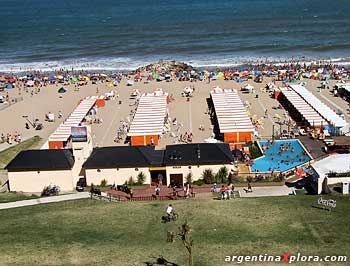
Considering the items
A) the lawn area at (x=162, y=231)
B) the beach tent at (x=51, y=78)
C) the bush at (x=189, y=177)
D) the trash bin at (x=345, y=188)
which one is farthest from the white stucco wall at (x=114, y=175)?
the beach tent at (x=51, y=78)

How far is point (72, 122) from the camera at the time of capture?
1587 inches

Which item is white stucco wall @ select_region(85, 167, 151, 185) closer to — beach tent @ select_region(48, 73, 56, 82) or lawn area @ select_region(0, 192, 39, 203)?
lawn area @ select_region(0, 192, 39, 203)

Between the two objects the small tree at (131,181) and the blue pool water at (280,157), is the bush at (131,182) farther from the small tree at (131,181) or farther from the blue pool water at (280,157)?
the blue pool water at (280,157)

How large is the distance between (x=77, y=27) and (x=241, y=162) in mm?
94505

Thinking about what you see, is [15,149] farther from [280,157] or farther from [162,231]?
[162,231]

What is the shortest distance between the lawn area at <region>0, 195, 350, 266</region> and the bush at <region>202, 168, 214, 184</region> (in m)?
4.02

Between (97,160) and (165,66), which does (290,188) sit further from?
(165,66)

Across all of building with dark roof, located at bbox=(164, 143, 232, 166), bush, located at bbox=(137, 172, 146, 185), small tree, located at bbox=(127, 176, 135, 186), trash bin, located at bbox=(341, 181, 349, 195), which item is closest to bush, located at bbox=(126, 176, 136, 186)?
small tree, located at bbox=(127, 176, 135, 186)

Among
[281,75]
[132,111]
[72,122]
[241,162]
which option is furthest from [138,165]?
[281,75]

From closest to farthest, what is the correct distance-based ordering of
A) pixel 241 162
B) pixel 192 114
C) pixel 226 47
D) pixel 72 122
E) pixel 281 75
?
1. pixel 241 162
2. pixel 72 122
3. pixel 192 114
4. pixel 281 75
5. pixel 226 47

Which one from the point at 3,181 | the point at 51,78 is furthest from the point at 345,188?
the point at 51,78

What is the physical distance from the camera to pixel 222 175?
94.3 ft

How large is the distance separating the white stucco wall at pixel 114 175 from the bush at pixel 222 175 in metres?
3.49

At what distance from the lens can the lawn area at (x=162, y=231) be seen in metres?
18.3
